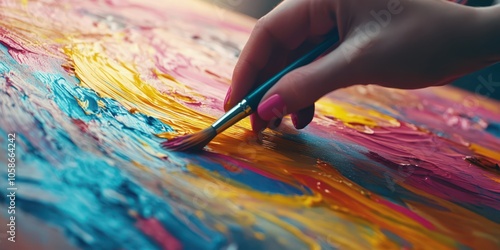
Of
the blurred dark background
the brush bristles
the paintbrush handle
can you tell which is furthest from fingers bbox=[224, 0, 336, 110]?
the blurred dark background

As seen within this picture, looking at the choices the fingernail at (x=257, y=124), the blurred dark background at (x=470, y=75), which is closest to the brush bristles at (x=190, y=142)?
the fingernail at (x=257, y=124)

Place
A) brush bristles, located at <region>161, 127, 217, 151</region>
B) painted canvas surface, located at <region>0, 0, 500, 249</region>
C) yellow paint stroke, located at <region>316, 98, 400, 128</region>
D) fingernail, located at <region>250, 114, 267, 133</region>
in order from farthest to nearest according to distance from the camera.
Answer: yellow paint stroke, located at <region>316, 98, 400, 128</region> < fingernail, located at <region>250, 114, 267, 133</region> < brush bristles, located at <region>161, 127, 217, 151</region> < painted canvas surface, located at <region>0, 0, 500, 249</region>

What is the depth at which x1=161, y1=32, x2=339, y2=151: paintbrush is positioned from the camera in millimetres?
612

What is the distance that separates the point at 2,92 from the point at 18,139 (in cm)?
12

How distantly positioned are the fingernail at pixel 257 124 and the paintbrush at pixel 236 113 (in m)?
0.04

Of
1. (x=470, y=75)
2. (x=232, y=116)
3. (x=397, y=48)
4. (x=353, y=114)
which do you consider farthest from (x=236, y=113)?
(x=470, y=75)

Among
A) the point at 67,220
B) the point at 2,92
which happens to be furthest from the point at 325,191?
the point at 2,92

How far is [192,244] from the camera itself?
0.44 meters

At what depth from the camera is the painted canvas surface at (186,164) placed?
1.51ft

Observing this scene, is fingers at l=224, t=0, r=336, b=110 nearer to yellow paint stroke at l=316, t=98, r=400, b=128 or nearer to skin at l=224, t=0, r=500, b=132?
skin at l=224, t=0, r=500, b=132

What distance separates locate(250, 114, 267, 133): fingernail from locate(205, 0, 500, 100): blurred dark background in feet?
2.55

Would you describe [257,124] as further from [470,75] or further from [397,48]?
[470,75]

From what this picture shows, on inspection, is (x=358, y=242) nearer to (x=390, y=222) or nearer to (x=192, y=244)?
(x=390, y=222)

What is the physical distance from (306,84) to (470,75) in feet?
3.01
